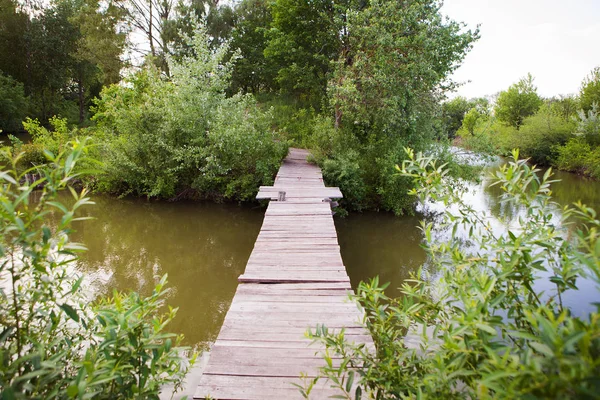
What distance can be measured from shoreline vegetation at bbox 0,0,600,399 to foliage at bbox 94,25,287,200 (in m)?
0.06

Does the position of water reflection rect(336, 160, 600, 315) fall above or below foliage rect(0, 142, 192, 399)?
below

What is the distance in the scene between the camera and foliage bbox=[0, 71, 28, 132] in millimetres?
19859

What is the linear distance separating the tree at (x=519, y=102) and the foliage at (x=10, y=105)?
33.1m

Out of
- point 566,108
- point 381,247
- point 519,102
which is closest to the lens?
point 381,247

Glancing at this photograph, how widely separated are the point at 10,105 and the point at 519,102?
110 feet

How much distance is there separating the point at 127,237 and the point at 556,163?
2179cm

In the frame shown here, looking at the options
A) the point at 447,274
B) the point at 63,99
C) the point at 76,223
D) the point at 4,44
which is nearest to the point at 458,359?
the point at 447,274

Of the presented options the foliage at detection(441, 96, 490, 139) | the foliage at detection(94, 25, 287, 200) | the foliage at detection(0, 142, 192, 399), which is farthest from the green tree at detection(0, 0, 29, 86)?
the foliage at detection(441, 96, 490, 139)

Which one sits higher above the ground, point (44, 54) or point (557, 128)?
point (44, 54)

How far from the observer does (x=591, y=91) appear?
20.3m

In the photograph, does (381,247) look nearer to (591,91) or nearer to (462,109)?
(591,91)

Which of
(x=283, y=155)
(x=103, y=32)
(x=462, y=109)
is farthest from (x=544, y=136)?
(x=103, y=32)

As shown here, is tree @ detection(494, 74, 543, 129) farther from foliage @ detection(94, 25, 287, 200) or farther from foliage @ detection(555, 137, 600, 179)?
foliage @ detection(94, 25, 287, 200)

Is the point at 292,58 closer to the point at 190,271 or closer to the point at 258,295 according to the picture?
the point at 190,271
